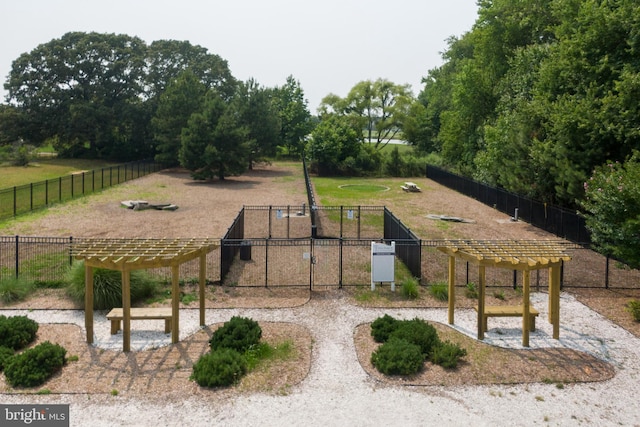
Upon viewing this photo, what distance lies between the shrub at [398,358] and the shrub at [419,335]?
0.78ft

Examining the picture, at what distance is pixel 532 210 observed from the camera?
93.2 feet

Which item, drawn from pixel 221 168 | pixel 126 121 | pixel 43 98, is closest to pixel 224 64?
pixel 126 121

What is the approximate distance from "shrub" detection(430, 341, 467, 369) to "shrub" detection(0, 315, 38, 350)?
27.1 feet

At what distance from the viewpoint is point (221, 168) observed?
1871 inches

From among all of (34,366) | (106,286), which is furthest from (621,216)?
(34,366)

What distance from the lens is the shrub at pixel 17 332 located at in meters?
10.2

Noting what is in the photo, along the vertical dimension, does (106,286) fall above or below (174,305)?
below

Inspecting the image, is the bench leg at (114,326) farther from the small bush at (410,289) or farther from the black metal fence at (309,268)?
the small bush at (410,289)

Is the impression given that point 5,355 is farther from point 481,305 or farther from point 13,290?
point 481,305

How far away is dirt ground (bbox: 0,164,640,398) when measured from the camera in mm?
10219

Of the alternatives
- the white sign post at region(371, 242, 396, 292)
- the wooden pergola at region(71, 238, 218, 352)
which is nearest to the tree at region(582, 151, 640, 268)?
the white sign post at region(371, 242, 396, 292)

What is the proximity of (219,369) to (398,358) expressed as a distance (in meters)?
3.32

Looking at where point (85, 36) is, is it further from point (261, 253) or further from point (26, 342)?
point (26, 342)

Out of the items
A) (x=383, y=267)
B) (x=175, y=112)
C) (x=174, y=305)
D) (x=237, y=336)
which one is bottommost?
(x=237, y=336)
